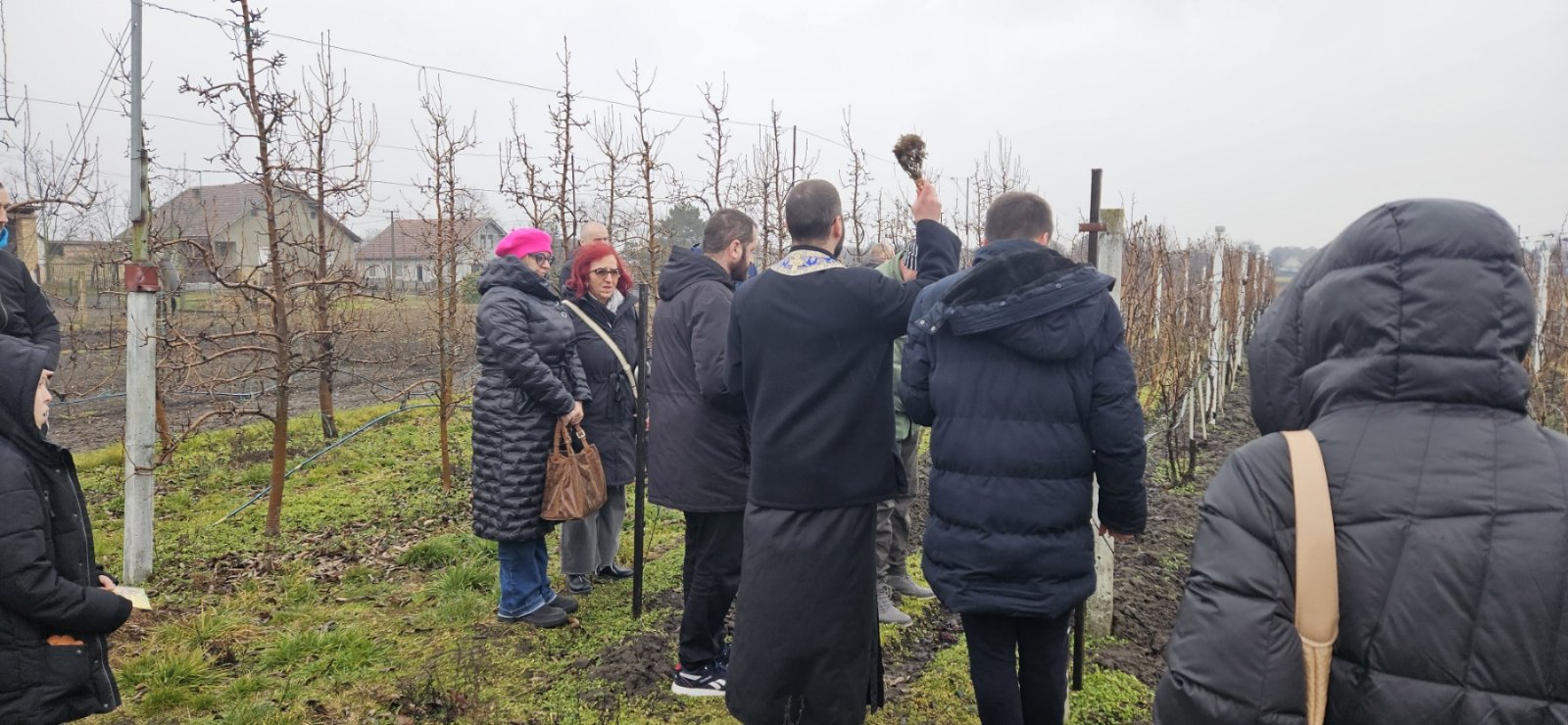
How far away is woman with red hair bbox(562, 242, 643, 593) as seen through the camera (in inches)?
183

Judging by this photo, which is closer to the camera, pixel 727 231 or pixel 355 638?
pixel 727 231

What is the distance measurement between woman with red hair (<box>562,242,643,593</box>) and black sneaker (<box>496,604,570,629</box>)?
0.45 metres

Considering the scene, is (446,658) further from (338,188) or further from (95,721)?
(338,188)

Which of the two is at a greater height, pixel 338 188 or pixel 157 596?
pixel 338 188

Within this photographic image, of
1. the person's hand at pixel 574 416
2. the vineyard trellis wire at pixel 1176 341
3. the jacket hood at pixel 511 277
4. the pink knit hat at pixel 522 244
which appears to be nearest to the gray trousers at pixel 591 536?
the person's hand at pixel 574 416

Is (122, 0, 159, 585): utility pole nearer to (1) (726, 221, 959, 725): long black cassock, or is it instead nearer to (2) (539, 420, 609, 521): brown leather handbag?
(2) (539, 420, 609, 521): brown leather handbag

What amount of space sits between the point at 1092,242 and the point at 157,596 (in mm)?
5267

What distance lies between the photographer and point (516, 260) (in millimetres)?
4211

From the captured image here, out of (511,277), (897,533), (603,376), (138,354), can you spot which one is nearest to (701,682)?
(897,533)

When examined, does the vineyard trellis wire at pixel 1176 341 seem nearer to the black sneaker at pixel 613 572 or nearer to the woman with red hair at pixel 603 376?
the woman with red hair at pixel 603 376

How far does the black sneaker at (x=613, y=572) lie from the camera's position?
509cm

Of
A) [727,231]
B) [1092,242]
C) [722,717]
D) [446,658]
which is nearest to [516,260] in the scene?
[727,231]

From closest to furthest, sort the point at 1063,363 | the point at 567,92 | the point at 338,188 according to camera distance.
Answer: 1. the point at 1063,363
2. the point at 338,188
3. the point at 567,92

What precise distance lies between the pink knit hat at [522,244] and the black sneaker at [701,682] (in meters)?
2.20
